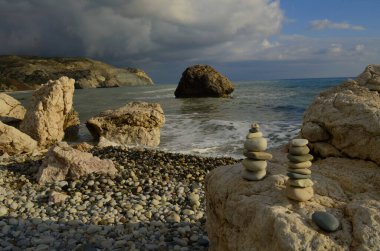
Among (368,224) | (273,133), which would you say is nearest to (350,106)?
(368,224)

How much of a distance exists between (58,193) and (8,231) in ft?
→ 5.79

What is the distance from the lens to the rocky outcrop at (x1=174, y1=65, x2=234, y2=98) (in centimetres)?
5012

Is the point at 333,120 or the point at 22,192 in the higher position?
the point at 333,120

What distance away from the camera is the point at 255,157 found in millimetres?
4633

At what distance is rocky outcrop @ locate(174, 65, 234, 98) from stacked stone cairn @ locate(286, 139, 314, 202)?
150 ft

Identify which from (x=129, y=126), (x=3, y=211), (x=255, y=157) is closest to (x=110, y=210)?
(x=3, y=211)

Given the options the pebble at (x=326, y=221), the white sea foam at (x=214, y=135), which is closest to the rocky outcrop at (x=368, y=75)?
the pebble at (x=326, y=221)

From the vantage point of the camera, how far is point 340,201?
14.4 feet

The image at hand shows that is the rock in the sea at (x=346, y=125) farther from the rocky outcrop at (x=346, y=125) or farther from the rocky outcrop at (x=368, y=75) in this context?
the rocky outcrop at (x=368, y=75)

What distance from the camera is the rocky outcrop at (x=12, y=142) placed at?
13500 mm

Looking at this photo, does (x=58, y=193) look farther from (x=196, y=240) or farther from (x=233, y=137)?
(x=233, y=137)

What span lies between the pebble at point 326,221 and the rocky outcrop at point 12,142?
1243 centimetres

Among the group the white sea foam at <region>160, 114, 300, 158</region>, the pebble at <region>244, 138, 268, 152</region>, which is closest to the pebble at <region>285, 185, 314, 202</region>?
the pebble at <region>244, 138, 268, 152</region>

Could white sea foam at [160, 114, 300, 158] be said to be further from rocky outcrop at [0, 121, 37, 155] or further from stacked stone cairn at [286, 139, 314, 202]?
stacked stone cairn at [286, 139, 314, 202]
